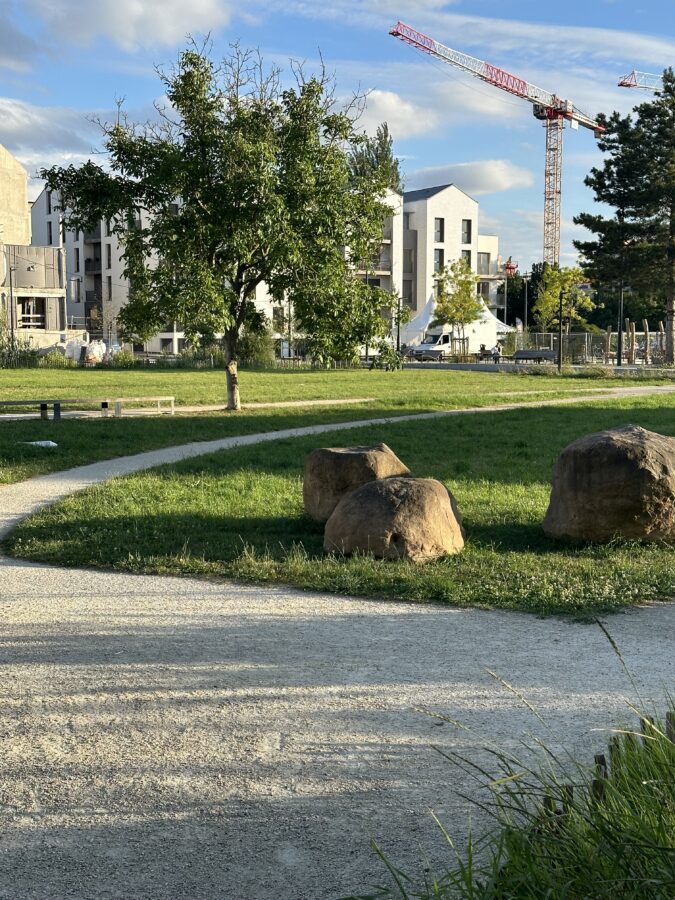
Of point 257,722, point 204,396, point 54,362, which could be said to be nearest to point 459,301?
point 54,362

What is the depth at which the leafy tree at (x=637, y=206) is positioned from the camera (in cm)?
4981

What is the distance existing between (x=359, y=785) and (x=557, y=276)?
7425cm

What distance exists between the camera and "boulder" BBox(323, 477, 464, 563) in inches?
324

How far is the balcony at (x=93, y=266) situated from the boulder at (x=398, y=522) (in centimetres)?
7465

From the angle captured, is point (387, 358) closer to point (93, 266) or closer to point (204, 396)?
point (204, 396)

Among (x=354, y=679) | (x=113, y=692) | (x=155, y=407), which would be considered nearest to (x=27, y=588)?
(x=113, y=692)

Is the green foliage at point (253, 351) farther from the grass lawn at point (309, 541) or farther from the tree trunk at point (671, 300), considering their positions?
the grass lawn at point (309, 541)

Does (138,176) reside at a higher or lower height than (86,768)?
higher

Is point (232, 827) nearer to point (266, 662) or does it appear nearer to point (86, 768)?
point (86, 768)

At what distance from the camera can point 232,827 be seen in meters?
3.73

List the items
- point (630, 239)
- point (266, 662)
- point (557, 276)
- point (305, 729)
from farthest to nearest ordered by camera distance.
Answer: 1. point (557, 276)
2. point (630, 239)
3. point (266, 662)
4. point (305, 729)

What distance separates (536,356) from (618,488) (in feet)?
171

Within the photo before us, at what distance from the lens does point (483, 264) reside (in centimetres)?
9488

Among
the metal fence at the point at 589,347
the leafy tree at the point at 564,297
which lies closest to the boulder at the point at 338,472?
the metal fence at the point at 589,347
